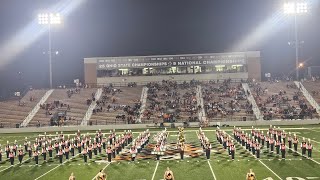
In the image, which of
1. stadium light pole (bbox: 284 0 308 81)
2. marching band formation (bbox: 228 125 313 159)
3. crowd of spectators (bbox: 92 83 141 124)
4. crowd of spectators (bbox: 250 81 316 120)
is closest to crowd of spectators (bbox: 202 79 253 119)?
crowd of spectators (bbox: 250 81 316 120)

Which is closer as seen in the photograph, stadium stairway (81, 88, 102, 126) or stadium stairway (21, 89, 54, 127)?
stadium stairway (81, 88, 102, 126)

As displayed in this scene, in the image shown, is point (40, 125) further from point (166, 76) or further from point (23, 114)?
point (166, 76)

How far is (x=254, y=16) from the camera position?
2279 inches

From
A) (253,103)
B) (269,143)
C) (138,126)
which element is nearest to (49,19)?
(138,126)

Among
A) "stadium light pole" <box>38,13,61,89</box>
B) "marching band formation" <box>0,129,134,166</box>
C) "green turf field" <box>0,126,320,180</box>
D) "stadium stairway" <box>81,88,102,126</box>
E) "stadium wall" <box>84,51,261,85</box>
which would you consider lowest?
"green turf field" <box>0,126,320,180</box>

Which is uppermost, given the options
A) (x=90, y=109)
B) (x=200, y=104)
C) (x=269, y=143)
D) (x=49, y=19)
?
(x=49, y=19)

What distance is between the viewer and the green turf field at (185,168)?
18125mm

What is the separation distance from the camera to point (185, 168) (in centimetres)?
1995

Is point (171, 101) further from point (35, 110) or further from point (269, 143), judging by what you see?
point (269, 143)

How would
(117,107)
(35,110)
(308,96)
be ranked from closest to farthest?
(35,110)
(117,107)
(308,96)

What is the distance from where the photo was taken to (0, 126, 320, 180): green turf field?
18125 mm

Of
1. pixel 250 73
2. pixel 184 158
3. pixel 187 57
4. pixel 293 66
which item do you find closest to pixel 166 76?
pixel 187 57

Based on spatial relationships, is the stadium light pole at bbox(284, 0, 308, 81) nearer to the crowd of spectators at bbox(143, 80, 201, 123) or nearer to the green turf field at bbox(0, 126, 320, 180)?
the crowd of spectators at bbox(143, 80, 201, 123)

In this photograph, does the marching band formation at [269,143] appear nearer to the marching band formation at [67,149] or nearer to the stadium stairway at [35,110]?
the marching band formation at [67,149]
